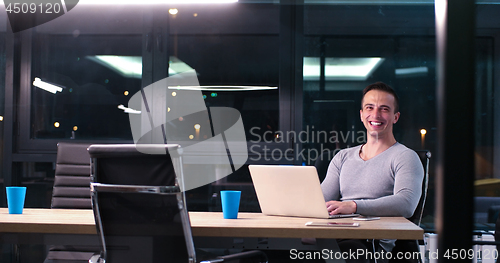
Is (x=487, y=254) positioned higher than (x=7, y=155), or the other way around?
(x=7, y=155)

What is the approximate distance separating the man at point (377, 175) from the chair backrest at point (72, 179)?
4.66 ft

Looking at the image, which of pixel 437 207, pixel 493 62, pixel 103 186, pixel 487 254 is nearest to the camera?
pixel 437 207

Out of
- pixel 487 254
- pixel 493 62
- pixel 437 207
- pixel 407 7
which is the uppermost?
pixel 407 7

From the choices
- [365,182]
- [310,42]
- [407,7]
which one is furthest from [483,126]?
[365,182]

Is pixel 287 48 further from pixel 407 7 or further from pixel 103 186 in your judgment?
pixel 103 186

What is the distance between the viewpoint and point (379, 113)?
96.1 inches

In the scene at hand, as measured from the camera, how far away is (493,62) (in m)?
3.95

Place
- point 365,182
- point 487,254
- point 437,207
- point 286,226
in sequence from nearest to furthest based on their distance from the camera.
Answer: point 437,207 < point 286,226 < point 365,182 < point 487,254

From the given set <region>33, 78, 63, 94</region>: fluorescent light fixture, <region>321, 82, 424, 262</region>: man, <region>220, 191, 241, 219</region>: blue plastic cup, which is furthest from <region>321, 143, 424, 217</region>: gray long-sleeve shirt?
<region>33, 78, 63, 94</region>: fluorescent light fixture

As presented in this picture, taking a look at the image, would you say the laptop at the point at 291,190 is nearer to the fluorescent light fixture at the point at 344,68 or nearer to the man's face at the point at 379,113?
the man's face at the point at 379,113

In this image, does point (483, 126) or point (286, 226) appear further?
point (483, 126)

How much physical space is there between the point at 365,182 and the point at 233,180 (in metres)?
1.87

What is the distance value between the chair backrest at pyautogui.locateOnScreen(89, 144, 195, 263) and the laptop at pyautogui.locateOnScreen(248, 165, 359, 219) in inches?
21.0

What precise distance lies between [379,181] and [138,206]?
4.16ft
